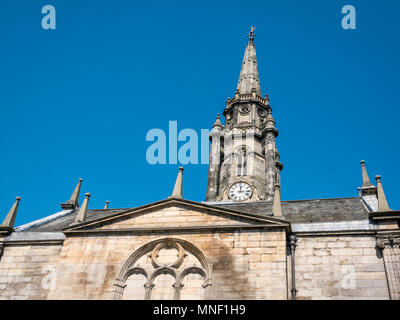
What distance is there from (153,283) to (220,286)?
3.11 meters

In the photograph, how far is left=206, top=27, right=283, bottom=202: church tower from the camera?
42531 mm

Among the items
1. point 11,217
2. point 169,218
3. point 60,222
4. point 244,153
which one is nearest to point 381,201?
point 169,218

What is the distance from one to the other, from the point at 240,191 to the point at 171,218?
23012 mm

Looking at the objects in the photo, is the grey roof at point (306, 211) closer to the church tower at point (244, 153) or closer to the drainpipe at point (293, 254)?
the drainpipe at point (293, 254)

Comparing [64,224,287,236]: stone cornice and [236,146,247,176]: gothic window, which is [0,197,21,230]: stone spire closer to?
[64,224,287,236]: stone cornice

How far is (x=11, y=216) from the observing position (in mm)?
22984

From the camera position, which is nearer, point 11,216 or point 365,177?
point 11,216

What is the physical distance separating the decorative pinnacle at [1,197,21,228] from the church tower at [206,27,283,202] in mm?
22101

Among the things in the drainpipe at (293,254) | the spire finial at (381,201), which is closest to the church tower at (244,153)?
the spire finial at (381,201)

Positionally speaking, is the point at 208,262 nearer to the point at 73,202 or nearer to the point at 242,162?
the point at 73,202
